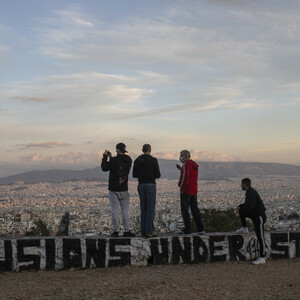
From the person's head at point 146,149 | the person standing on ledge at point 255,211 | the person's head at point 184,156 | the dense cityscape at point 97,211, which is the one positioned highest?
the person's head at point 146,149

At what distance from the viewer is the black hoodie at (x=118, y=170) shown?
11188 mm

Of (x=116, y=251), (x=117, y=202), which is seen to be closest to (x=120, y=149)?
(x=117, y=202)

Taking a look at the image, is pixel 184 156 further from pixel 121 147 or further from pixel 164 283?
pixel 164 283

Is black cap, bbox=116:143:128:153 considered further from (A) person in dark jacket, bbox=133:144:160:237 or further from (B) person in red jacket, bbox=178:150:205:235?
(B) person in red jacket, bbox=178:150:205:235

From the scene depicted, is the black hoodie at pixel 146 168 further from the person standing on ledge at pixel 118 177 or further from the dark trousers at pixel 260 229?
the dark trousers at pixel 260 229

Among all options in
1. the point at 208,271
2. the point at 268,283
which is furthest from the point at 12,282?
the point at 268,283

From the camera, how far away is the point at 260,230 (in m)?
11.4

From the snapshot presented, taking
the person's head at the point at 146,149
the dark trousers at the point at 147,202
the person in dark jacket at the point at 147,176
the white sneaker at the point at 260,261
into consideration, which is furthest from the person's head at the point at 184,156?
the white sneaker at the point at 260,261

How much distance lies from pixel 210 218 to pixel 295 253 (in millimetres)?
14088

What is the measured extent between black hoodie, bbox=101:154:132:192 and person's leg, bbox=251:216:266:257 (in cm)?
344

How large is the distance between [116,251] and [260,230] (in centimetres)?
372

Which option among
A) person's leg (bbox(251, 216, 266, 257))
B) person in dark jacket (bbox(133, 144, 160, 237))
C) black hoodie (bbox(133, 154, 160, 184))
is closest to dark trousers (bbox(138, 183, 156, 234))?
person in dark jacket (bbox(133, 144, 160, 237))

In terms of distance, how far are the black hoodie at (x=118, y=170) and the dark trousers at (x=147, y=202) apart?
19.4 inches

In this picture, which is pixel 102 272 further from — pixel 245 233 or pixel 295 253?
pixel 295 253
